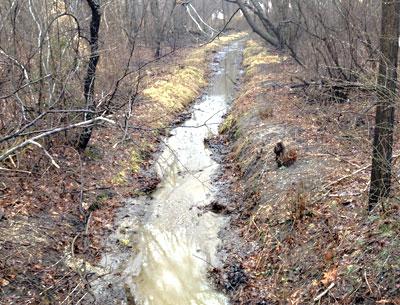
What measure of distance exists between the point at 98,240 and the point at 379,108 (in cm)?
600

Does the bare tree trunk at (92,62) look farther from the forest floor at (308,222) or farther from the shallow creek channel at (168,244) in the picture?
the forest floor at (308,222)

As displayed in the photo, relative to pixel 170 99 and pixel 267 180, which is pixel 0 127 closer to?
pixel 267 180

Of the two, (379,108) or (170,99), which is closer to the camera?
(379,108)

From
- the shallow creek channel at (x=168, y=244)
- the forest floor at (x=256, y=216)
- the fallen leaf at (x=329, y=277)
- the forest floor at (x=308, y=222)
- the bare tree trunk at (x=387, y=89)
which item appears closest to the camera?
the bare tree trunk at (x=387, y=89)

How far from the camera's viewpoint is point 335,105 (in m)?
13.8

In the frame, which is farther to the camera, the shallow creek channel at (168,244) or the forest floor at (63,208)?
the shallow creek channel at (168,244)

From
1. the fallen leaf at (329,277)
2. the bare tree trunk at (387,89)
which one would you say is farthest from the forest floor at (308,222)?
the bare tree trunk at (387,89)

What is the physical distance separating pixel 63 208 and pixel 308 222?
524 centimetres

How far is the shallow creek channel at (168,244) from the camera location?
7.26 metres

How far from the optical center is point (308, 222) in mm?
7586

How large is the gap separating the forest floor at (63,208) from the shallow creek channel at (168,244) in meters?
0.40

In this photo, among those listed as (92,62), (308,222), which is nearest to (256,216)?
(308,222)

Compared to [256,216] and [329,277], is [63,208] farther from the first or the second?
[329,277]

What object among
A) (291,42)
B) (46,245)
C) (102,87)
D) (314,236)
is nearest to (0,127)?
(46,245)
